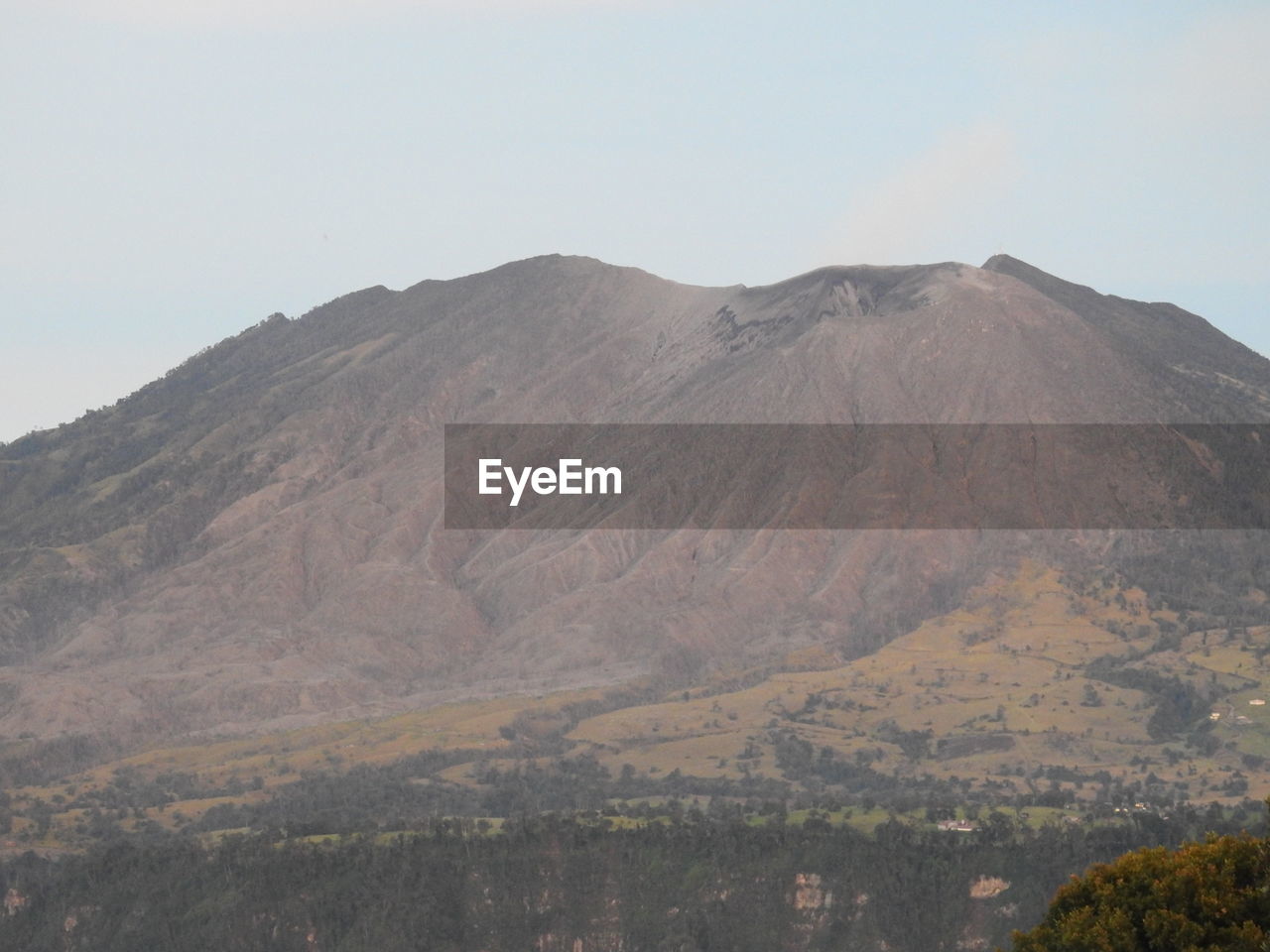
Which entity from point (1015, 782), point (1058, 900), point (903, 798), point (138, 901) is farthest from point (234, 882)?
point (1058, 900)

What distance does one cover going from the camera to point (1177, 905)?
62406 millimetres

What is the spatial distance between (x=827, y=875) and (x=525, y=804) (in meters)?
49.4

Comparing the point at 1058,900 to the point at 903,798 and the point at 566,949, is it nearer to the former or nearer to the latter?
the point at 566,949

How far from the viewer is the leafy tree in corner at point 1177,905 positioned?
2405 inches

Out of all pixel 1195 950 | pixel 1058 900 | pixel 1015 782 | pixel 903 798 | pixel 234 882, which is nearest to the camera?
pixel 1195 950

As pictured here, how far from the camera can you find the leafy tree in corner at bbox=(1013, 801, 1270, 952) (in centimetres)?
6109

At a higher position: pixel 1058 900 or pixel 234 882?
pixel 1058 900

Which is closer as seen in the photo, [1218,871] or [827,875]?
[1218,871]

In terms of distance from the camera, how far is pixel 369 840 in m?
165

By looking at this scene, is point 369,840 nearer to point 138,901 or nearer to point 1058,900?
point 138,901

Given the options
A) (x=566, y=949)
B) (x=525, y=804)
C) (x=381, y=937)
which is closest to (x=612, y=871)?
(x=566, y=949)

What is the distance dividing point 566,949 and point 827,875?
18.3 metres

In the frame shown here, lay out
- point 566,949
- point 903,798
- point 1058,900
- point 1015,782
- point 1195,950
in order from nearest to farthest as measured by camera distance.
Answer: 1. point 1195,950
2. point 1058,900
3. point 566,949
4. point 903,798
5. point 1015,782

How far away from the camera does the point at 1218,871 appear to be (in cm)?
6222
